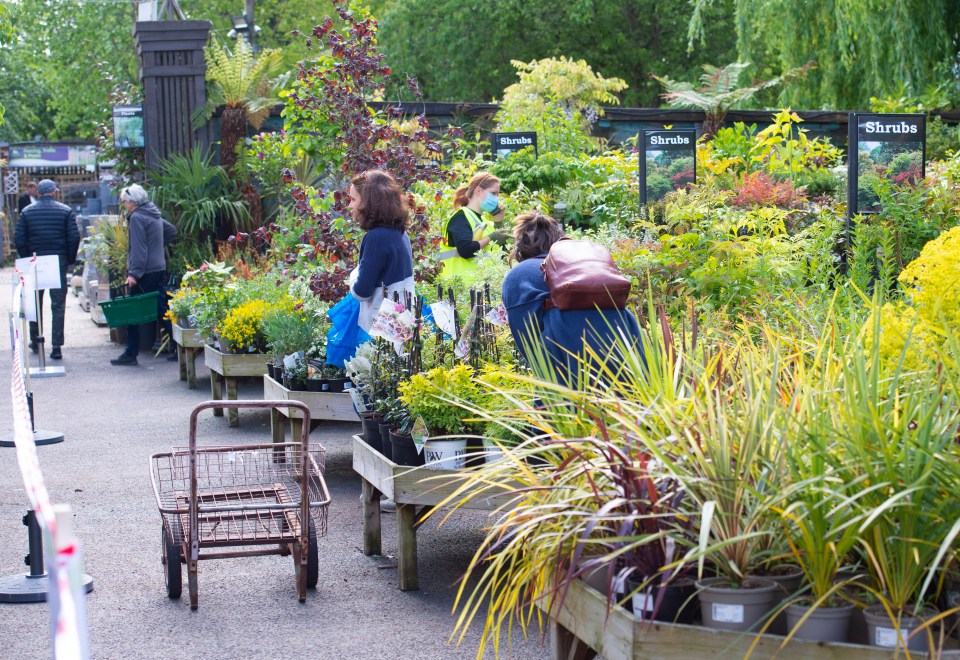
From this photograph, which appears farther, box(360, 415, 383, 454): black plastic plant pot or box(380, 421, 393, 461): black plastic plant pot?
box(360, 415, 383, 454): black plastic plant pot

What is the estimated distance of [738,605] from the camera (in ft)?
9.62

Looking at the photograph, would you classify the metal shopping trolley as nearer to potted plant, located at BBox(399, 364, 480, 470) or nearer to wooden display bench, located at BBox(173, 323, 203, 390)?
potted plant, located at BBox(399, 364, 480, 470)

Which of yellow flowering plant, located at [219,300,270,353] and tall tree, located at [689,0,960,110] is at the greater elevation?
tall tree, located at [689,0,960,110]

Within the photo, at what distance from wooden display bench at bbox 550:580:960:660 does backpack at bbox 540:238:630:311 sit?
1.78 metres

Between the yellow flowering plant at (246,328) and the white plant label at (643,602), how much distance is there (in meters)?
6.12

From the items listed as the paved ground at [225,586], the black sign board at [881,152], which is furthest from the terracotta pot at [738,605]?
the black sign board at [881,152]

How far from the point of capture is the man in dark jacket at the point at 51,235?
42.6 ft

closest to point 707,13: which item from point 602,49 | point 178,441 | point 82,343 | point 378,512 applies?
point 602,49

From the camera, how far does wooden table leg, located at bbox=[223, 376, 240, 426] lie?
29.0 ft

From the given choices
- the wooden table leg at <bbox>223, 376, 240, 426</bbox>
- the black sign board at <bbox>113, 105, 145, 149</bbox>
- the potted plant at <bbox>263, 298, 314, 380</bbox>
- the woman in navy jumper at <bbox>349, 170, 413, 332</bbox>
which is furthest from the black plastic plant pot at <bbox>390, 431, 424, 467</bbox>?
the black sign board at <bbox>113, 105, 145, 149</bbox>

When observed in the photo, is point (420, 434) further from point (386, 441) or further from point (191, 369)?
point (191, 369)

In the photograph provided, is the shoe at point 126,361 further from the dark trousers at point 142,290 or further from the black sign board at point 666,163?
the black sign board at point 666,163

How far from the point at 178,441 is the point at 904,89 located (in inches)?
455

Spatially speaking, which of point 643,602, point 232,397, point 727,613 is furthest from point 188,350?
point 727,613
